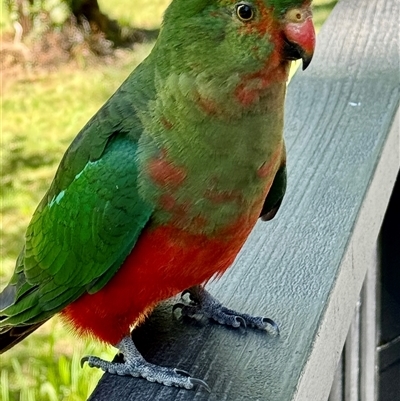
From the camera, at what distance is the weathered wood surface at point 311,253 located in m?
1.25

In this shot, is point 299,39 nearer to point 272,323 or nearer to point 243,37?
point 243,37

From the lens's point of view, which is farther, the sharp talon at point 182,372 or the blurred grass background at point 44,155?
the blurred grass background at point 44,155

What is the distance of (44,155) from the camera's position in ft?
17.1

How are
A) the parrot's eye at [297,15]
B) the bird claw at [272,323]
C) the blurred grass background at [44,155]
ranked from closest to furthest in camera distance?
the parrot's eye at [297,15], the bird claw at [272,323], the blurred grass background at [44,155]

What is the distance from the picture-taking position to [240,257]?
1.54 metres

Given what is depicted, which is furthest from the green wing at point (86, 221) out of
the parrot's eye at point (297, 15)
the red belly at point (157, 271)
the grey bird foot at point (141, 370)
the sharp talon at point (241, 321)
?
the parrot's eye at point (297, 15)

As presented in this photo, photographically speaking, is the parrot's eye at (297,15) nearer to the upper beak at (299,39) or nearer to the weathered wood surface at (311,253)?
the upper beak at (299,39)

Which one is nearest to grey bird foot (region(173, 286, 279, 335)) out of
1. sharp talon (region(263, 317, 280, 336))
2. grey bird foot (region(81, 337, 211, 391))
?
sharp talon (region(263, 317, 280, 336))

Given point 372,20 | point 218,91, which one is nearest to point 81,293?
point 218,91

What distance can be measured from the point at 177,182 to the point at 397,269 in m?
0.74

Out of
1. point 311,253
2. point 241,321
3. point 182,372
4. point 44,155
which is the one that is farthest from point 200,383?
point 44,155

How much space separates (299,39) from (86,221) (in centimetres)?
53

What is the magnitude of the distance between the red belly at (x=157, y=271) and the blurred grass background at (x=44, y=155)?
1.25 m

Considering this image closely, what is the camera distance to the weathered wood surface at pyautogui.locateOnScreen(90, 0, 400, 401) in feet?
4.10
